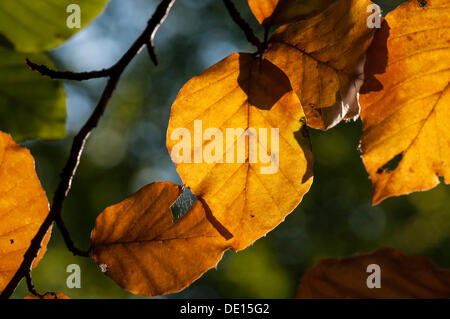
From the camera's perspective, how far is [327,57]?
57 cm

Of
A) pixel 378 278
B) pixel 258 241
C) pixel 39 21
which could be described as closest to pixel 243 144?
pixel 378 278

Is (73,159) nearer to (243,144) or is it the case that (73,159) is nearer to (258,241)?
(243,144)

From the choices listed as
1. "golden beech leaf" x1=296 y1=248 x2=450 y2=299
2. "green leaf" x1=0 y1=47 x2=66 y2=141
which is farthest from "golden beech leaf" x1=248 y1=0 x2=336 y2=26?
"green leaf" x1=0 y1=47 x2=66 y2=141

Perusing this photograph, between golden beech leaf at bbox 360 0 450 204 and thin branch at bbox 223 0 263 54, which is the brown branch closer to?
thin branch at bbox 223 0 263 54

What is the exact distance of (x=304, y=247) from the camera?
16.4 feet

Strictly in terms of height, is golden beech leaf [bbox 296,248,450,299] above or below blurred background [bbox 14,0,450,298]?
above

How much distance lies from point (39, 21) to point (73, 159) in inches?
12.4

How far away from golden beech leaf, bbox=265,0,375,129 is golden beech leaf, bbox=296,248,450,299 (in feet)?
0.83

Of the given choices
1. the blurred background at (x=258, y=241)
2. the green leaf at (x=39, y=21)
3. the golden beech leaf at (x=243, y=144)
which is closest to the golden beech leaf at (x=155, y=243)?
the golden beech leaf at (x=243, y=144)

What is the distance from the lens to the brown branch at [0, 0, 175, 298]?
20.9 inches
